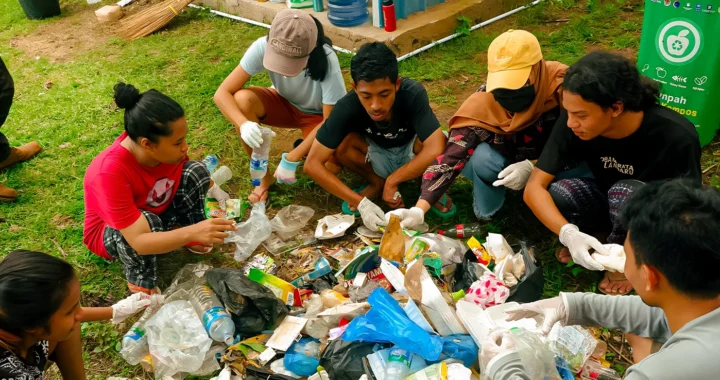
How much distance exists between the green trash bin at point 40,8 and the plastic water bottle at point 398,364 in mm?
6461

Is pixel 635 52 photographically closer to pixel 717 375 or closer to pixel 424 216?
pixel 424 216

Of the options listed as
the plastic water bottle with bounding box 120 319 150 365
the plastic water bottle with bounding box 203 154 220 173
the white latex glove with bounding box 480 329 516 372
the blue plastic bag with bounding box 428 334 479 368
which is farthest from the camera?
the plastic water bottle with bounding box 203 154 220 173

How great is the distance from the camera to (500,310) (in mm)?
2369

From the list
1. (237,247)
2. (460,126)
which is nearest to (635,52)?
(460,126)

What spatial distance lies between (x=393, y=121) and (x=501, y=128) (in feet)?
1.91

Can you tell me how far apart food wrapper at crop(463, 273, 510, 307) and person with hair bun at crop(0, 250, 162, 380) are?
1555mm

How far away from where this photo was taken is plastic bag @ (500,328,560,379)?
76.2 inches

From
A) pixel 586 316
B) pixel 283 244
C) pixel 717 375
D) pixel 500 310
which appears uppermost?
pixel 717 375

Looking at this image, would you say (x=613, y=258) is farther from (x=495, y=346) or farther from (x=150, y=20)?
(x=150, y=20)

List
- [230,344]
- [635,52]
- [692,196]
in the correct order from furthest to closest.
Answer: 1. [635,52]
2. [230,344]
3. [692,196]

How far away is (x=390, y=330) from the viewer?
227cm

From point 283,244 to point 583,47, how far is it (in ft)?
9.95

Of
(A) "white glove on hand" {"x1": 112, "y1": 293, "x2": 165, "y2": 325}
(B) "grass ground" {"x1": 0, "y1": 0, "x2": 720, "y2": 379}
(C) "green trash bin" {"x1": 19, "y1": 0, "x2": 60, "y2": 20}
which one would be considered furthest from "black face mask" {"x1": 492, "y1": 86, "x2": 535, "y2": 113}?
(C) "green trash bin" {"x1": 19, "y1": 0, "x2": 60, "y2": 20}

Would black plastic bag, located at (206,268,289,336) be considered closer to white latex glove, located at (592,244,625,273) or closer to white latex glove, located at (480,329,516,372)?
white latex glove, located at (480,329,516,372)
